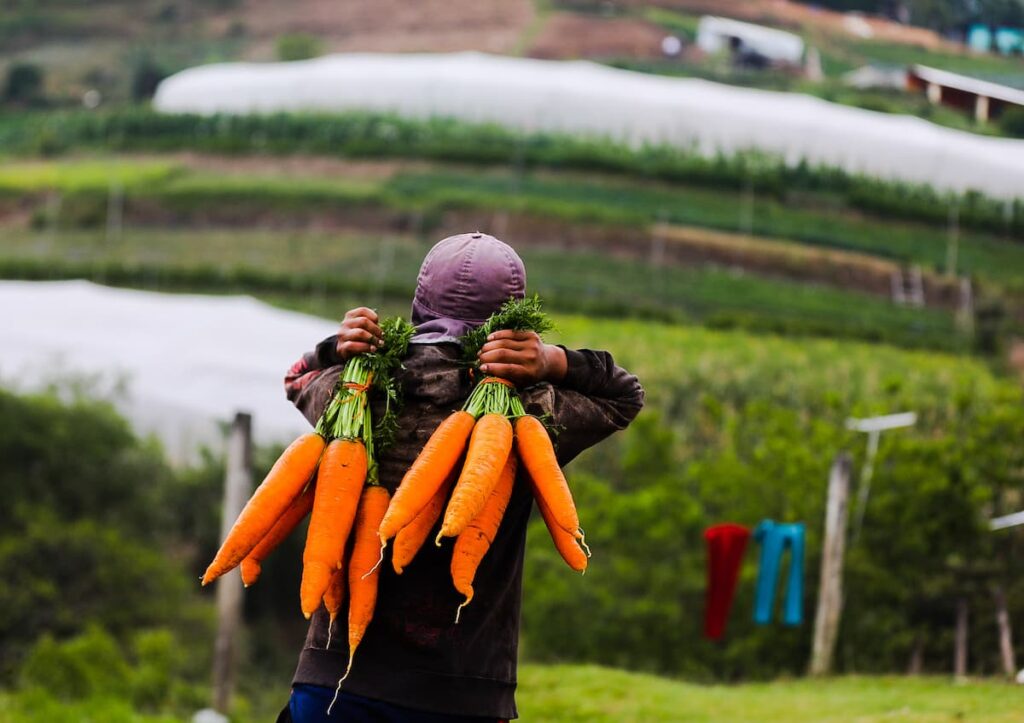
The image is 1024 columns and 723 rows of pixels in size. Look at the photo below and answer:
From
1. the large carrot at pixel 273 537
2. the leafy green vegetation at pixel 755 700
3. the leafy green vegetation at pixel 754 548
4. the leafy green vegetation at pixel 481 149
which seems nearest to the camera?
the large carrot at pixel 273 537

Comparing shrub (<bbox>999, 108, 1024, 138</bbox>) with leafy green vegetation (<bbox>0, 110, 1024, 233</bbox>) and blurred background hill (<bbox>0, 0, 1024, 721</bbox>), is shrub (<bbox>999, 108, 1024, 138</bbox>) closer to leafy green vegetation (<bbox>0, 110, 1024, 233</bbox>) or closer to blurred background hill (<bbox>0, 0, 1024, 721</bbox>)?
blurred background hill (<bbox>0, 0, 1024, 721</bbox>)

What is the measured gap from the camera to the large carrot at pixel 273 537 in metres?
3.62

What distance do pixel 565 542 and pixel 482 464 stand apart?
1.11 feet

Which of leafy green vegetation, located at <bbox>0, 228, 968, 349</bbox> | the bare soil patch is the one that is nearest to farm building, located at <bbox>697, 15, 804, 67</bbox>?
the bare soil patch

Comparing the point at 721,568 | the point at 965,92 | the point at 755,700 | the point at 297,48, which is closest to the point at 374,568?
the point at 755,700

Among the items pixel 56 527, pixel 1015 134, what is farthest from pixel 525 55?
pixel 56 527

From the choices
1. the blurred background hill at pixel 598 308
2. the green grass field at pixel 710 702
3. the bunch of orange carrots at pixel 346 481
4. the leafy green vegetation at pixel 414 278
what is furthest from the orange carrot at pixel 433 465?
the leafy green vegetation at pixel 414 278

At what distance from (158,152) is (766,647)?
2823 centimetres

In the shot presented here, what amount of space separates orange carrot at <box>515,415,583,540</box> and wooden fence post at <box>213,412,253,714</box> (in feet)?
19.5

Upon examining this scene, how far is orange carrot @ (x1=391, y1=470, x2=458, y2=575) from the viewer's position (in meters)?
3.24

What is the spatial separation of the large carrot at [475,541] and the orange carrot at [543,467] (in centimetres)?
7

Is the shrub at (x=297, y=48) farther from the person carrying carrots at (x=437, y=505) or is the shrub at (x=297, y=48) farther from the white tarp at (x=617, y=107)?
the person carrying carrots at (x=437, y=505)

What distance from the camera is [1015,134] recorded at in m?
29.7

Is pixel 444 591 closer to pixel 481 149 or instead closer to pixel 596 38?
pixel 481 149
